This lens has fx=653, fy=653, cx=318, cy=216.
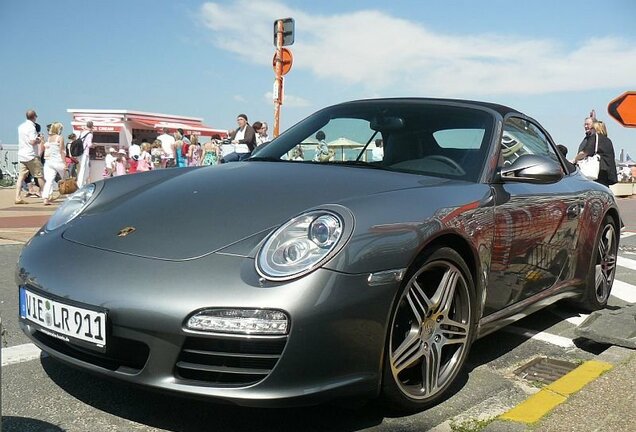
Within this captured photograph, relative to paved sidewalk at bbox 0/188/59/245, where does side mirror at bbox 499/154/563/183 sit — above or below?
above

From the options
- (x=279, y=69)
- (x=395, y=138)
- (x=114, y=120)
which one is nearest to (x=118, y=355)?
(x=395, y=138)

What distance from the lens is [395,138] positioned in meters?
3.47

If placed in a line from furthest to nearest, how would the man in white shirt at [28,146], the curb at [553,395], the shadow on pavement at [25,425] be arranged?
the man in white shirt at [28,146]
the curb at [553,395]
the shadow on pavement at [25,425]

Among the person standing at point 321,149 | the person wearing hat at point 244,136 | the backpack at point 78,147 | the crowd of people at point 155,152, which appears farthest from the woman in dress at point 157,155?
the person standing at point 321,149

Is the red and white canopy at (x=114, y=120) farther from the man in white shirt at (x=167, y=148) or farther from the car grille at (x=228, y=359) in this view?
the car grille at (x=228, y=359)

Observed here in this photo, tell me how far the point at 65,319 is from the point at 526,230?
2175 mm

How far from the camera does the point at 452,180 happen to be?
118 inches

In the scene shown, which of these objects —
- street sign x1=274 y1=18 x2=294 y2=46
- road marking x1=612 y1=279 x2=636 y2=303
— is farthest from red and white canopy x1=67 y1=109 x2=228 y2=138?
road marking x1=612 y1=279 x2=636 y2=303

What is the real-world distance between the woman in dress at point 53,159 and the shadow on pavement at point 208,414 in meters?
9.44

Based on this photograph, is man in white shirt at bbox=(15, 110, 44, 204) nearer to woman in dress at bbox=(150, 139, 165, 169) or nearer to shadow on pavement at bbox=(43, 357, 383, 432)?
woman in dress at bbox=(150, 139, 165, 169)

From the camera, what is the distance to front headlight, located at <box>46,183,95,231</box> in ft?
9.15

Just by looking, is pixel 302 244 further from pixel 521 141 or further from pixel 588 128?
pixel 588 128

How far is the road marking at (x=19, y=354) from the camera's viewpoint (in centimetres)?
301

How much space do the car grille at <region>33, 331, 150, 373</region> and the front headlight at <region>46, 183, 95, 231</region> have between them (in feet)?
2.16
